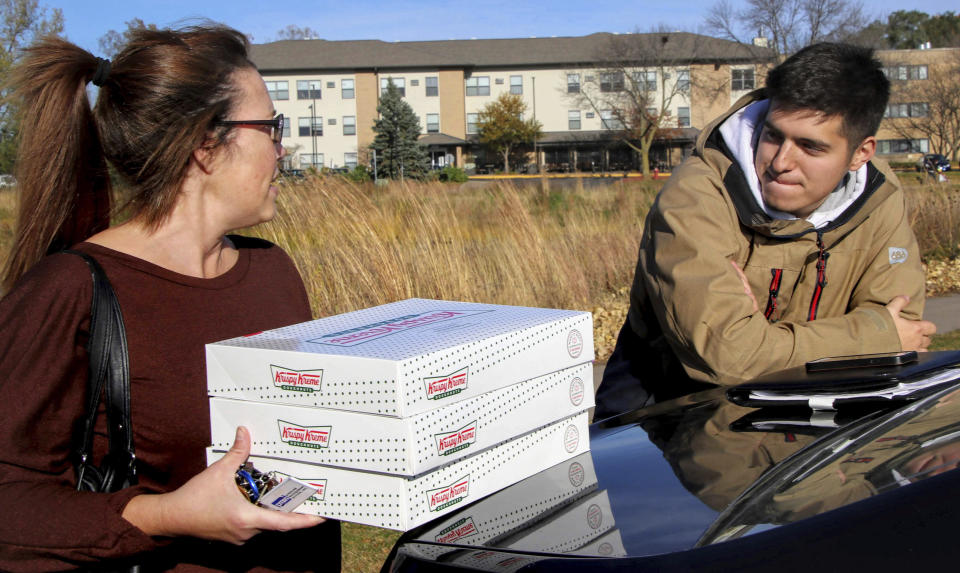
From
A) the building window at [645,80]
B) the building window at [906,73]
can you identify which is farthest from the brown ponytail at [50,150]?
the building window at [645,80]

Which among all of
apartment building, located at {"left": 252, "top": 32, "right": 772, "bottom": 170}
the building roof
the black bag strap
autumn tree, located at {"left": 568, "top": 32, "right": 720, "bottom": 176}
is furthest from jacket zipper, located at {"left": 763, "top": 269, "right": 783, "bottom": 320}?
the building roof

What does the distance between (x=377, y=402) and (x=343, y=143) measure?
65274mm

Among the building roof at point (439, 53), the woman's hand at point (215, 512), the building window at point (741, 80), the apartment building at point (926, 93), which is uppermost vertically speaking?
the building roof at point (439, 53)

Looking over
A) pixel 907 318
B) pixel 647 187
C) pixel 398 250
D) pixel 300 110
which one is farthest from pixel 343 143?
pixel 907 318

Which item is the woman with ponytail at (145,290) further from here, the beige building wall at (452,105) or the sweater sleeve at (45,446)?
the beige building wall at (452,105)

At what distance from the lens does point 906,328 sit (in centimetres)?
258

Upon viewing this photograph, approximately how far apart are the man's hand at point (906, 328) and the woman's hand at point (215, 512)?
1905 mm

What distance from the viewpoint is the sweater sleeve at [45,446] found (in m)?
1.57

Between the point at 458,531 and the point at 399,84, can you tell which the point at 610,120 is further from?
the point at 458,531

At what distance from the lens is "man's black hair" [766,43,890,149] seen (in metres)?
2.46

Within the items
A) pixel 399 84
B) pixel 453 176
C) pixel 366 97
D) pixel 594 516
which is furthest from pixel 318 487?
pixel 399 84

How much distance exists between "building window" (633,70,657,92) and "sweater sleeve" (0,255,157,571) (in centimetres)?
5795

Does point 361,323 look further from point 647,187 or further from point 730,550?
point 647,187

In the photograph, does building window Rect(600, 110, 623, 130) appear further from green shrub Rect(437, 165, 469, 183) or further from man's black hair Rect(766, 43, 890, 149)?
man's black hair Rect(766, 43, 890, 149)
